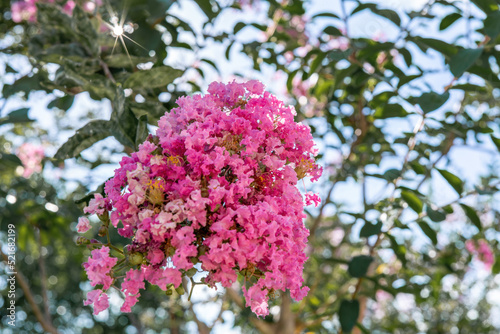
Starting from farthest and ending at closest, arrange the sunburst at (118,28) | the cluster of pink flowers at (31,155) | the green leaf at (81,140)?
the cluster of pink flowers at (31,155) < the sunburst at (118,28) < the green leaf at (81,140)

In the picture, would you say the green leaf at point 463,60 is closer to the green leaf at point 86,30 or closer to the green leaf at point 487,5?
the green leaf at point 487,5

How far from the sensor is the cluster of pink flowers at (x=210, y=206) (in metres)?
0.82

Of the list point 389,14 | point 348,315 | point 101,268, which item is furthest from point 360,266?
point 101,268

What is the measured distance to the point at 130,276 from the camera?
0.87 metres

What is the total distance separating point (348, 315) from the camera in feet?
6.34

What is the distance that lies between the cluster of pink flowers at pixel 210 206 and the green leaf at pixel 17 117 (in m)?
0.96

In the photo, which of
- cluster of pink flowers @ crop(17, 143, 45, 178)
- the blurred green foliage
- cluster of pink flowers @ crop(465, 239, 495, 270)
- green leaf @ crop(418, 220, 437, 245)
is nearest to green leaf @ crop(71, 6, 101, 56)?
the blurred green foliage

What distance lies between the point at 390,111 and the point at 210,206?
1.13 m

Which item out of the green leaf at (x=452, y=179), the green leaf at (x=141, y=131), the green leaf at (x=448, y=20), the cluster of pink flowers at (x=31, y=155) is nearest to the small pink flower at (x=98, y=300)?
the green leaf at (x=141, y=131)

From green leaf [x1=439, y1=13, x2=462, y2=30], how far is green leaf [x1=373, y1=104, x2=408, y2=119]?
1.69ft

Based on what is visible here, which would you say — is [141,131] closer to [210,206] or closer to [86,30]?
[210,206]

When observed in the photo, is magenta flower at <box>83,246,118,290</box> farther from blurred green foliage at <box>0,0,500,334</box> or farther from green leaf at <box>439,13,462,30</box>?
green leaf at <box>439,13,462,30</box>

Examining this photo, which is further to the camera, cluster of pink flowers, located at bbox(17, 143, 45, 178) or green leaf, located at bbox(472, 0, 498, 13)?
cluster of pink flowers, located at bbox(17, 143, 45, 178)

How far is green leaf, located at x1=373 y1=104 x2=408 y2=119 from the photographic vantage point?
5.73 ft
